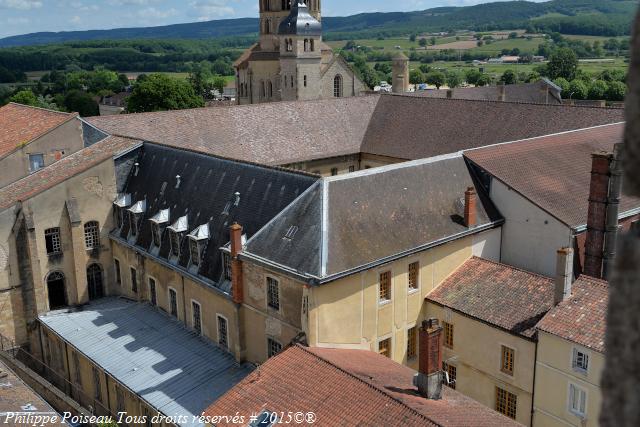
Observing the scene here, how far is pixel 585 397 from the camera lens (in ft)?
81.5

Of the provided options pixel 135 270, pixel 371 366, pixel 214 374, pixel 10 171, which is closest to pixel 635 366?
pixel 371 366

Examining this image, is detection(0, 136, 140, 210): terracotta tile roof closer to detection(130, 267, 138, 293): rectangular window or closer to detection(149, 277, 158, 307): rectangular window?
detection(130, 267, 138, 293): rectangular window

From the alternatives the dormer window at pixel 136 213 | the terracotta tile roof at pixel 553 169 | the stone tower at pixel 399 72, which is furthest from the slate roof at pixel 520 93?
the dormer window at pixel 136 213

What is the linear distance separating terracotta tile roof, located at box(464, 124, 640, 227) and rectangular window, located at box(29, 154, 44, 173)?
94.7 feet

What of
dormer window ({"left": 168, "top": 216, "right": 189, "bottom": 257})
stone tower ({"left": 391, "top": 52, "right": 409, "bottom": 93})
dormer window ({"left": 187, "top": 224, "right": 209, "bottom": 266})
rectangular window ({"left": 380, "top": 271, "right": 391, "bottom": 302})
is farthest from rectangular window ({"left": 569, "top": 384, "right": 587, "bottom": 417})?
stone tower ({"left": 391, "top": 52, "right": 409, "bottom": 93})

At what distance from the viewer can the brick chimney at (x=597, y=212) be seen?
30.3 meters

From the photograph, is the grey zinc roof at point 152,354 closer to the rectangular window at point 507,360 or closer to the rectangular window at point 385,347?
the rectangular window at point 385,347

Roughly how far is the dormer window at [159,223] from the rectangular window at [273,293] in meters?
9.71

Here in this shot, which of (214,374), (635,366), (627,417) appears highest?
(635,366)

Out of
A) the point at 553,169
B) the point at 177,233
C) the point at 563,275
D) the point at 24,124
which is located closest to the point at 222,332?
the point at 177,233

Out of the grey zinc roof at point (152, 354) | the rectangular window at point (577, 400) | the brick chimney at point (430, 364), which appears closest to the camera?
the brick chimney at point (430, 364)

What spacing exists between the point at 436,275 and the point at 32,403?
18869mm

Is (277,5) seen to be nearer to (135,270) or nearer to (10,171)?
(10,171)

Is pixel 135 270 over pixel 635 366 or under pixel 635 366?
under
